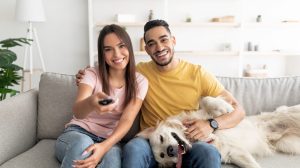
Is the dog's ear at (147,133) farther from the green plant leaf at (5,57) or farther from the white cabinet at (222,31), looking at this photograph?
the white cabinet at (222,31)

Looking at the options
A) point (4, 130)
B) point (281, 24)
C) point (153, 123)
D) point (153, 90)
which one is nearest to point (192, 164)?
point (153, 123)

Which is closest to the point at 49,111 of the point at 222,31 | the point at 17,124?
the point at 17,124

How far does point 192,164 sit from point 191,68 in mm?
644

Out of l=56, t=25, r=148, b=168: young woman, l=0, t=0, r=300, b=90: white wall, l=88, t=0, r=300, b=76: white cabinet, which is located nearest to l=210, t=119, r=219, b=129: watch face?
l=56, t=25, r=148, b=168: young woman

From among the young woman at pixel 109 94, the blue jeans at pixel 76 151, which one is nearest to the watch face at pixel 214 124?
the young woman at pixel 109 94

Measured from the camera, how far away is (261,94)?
A: 2016mm

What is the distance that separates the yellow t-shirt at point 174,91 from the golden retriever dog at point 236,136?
85mm

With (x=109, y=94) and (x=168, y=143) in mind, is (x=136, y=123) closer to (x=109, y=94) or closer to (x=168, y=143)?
(x=109, y=94)

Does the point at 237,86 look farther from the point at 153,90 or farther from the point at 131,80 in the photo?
the point at 131,80

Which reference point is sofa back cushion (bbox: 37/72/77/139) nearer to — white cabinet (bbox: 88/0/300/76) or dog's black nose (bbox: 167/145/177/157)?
dog's black nose (bbox: 167/145/177/157)

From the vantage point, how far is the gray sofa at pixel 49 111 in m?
1.58

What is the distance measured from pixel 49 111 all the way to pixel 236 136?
1155mm

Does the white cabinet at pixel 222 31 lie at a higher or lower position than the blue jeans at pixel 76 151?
higher

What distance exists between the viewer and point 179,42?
4.43m
